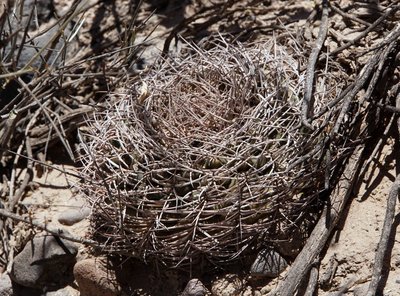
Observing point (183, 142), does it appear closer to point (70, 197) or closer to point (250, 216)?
point (250, 216)

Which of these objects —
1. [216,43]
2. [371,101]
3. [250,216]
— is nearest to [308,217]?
[250,216]

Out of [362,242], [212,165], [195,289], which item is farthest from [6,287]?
[362,242]

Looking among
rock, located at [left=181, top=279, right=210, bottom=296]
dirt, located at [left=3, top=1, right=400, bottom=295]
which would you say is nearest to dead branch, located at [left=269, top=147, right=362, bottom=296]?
dirt, located at [left=3, top=1, right=400, bottom=295]

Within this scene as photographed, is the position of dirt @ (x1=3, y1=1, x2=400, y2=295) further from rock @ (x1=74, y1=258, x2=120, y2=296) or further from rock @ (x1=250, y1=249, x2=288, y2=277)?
rock @ (x1=74, y1=258, x2=120, y2=296)

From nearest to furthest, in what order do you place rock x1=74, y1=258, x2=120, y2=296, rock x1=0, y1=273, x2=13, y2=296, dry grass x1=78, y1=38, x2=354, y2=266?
dry grass x1=78, y1=38, x2=354, y2=266, rock x1=74, y1=258, x2=120, y2=296, rock x1=0, y1=273, x2=13, y2=296

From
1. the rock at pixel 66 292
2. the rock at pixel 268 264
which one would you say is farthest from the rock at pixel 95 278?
the rock at pixel 268 264

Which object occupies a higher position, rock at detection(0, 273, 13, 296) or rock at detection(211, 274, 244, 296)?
rock at detection(211, 274, 244, 296)
